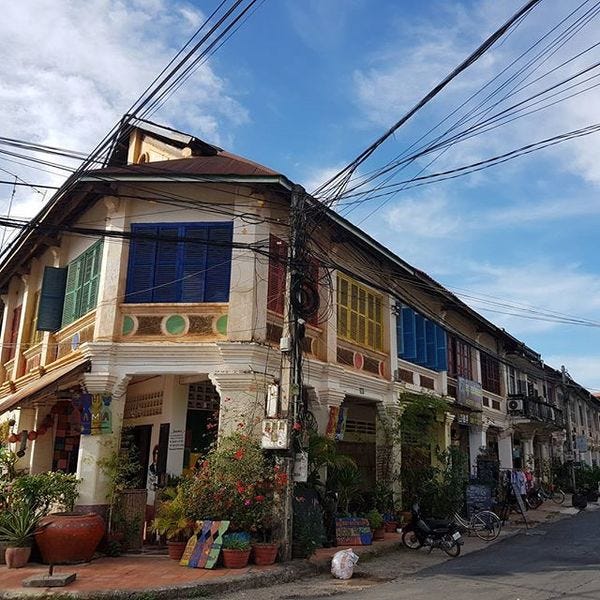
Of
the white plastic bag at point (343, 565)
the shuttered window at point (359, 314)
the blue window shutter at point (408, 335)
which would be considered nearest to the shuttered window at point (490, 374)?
the blue window shutter at point (408, 335)

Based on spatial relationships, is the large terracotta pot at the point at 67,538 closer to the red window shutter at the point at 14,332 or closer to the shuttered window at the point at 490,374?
the red window shutter at the point at 14,332

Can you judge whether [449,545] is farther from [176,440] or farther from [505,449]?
[505,449]

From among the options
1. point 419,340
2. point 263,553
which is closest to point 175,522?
point 263,553

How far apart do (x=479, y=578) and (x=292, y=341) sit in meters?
4.43

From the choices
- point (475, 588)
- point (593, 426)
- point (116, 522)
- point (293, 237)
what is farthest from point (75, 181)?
point (593, 426)

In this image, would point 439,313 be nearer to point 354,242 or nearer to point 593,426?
point 354,242

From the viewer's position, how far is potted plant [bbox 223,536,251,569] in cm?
884

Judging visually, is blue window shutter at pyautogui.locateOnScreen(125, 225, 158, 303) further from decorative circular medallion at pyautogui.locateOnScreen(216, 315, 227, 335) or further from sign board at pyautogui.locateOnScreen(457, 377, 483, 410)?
sign board at pyautogui.locateOnScreen(457, 377, 483, 410)

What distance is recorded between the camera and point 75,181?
1066 cm

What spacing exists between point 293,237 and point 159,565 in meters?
5.53

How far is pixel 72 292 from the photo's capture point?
13086 mm

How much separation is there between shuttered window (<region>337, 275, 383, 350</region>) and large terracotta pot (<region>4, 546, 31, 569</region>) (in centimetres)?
707

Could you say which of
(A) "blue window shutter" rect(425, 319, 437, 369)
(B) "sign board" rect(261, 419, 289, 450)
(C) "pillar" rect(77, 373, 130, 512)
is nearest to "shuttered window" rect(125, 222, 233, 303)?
(C) "pillar" rect(77, 373, 130, 512)

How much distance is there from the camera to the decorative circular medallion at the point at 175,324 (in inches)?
436
